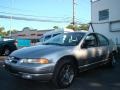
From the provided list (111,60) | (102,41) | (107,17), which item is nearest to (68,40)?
(102,41)

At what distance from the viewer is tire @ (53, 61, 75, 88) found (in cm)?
597

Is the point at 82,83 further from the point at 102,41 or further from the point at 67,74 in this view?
the point at 102,41

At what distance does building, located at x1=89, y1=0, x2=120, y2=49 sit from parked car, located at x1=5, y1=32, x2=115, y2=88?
510 inches

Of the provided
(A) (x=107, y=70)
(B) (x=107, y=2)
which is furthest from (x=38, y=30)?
(A) (x=107, y=70)

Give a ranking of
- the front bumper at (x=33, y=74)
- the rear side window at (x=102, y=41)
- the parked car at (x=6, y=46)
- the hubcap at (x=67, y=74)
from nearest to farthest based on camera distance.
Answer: the front bumper at (x=33, y=74), the hubcap at (x=67, y=74), the rear side window at (x=102, y=41), the parked car at (x=6, y=46)

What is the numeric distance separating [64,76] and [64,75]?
27 millimetres

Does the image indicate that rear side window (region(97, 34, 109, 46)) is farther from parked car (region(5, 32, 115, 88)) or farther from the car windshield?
the car windshield

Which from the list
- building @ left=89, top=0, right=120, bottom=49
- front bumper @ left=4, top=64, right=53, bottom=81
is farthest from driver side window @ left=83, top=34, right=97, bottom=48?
building @ left=89, top=0, right=120, bottom=49

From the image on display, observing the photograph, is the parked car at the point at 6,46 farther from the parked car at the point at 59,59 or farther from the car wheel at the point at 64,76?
the car wheel at the point at 64,76

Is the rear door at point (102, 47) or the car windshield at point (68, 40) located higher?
the car windshield at point (68, 40)

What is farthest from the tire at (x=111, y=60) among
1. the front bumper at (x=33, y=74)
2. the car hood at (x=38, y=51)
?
the front bumper at (x=33, y=74)

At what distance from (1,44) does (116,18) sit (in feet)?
34.3

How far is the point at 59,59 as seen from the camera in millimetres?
6023

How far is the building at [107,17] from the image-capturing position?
69.2 ft
